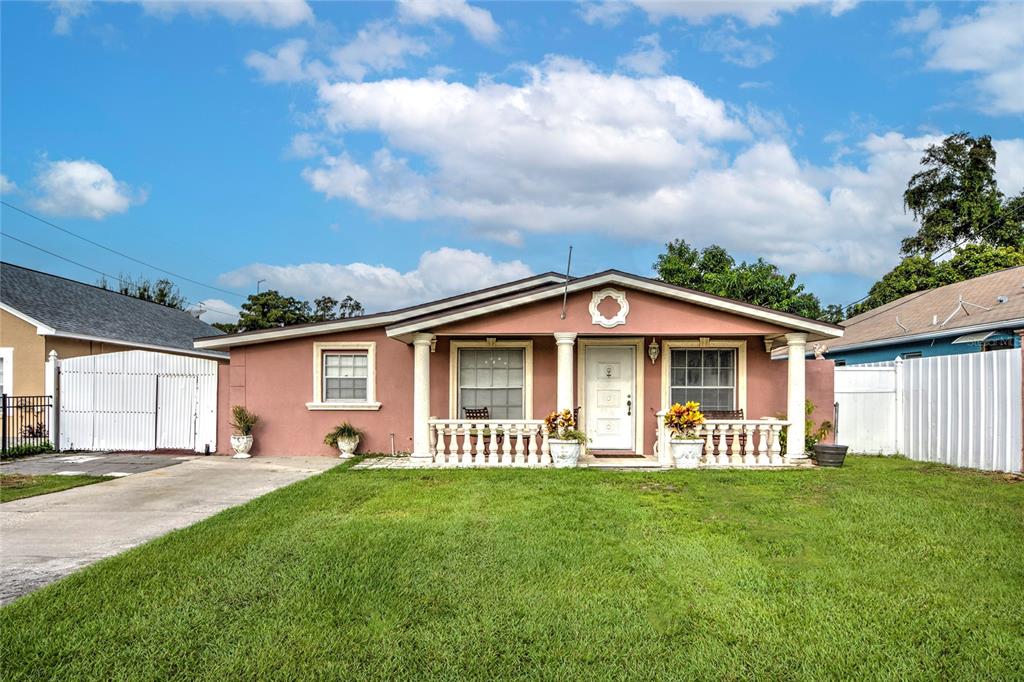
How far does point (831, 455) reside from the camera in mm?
10438

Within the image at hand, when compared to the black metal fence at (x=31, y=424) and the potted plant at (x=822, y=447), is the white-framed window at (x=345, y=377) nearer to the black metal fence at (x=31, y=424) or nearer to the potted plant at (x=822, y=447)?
the black metal fence at (x=31, y=424)

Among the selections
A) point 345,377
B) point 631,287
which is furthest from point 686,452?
point 345,377

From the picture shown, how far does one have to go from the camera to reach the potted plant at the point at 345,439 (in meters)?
12.0

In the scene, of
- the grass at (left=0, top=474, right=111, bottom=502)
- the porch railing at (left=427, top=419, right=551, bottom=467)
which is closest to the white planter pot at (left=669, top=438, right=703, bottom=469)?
the porch railing at (left=427, top=419, right=551, bottom=467)

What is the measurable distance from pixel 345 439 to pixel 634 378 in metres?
5.61

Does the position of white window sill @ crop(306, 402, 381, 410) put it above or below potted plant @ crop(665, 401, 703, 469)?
above

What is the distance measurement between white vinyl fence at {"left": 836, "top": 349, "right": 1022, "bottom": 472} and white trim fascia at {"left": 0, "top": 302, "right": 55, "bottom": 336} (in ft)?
57.4

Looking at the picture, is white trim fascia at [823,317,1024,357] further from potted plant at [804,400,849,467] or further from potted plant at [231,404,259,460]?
potted plant at [231,404,259,460]

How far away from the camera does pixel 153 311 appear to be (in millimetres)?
22750

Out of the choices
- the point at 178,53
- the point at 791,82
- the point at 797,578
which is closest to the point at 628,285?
the point at 797,578

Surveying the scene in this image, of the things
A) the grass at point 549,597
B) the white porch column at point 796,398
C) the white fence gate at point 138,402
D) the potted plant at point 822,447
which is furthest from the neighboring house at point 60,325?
the potted plant at point 822,447

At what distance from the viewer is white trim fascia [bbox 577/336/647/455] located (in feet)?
39.3

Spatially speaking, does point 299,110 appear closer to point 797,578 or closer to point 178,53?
point 178,53

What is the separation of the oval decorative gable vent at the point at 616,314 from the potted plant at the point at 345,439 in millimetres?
5043
